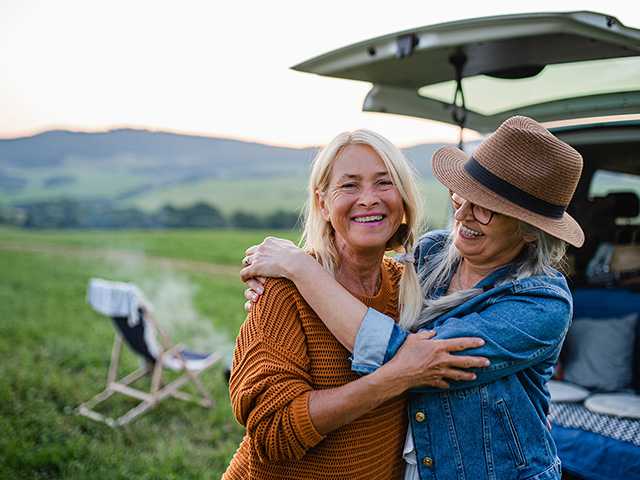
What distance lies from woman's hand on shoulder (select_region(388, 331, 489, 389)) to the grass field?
3.24 meters

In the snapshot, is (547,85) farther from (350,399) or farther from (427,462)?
(350,399)

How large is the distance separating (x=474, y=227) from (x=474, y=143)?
241 centimetres

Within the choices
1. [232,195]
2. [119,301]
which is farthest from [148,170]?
[119,301]

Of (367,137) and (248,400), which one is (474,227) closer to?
(367,137)

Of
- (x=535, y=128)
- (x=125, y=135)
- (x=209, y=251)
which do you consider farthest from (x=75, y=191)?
(x=535, y=128)

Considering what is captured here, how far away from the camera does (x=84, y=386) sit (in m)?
6.32

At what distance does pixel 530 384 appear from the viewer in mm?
1949

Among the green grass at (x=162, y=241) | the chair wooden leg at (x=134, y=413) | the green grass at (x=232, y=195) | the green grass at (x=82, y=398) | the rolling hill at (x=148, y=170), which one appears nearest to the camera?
the green grass at (x=82, y=398)

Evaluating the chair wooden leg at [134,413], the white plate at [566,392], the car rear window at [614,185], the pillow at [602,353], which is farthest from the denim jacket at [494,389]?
the car rear window at [614,185]

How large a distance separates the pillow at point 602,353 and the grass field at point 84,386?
2.84 m

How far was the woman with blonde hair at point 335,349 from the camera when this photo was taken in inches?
69.9

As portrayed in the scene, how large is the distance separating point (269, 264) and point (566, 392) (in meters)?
3.17

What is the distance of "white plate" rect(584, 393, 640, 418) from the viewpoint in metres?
3.84

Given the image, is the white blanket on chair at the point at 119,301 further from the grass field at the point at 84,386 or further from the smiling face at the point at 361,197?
the smiling face at the point at 361,197
